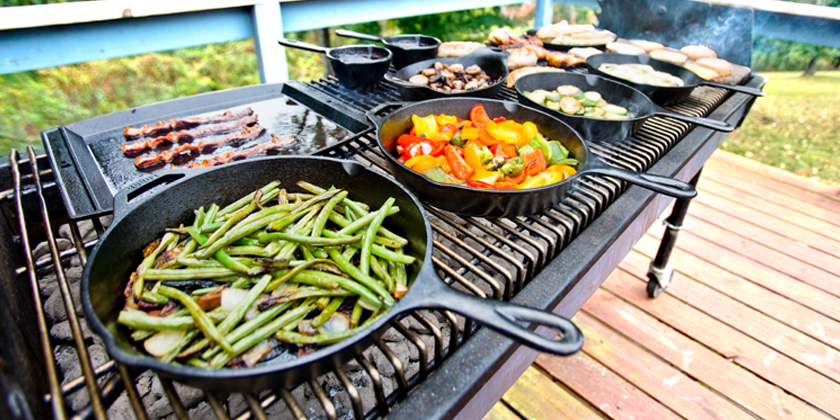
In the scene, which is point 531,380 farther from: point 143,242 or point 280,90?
point 280,90

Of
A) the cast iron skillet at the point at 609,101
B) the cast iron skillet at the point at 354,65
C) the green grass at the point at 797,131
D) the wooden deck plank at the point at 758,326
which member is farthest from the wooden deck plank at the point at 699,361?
the green grass at the point at 797,131

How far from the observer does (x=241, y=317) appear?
134 cm

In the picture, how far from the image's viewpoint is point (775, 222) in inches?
214

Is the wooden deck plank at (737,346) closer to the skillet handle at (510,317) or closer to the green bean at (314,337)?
the skillet handle at (510,317)

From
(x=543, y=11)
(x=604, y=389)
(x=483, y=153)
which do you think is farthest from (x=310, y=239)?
(x=543, y=11)

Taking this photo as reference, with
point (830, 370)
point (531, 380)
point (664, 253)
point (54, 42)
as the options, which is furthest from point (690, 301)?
point (54, 42)

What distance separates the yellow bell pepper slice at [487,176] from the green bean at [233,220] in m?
1.04

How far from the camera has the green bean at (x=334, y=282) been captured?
1.40m

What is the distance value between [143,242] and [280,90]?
246 centimetres

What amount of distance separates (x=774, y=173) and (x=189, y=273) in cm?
810

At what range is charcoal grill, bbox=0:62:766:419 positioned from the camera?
118 centimetres

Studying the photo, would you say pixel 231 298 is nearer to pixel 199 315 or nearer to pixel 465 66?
pixel 199 315

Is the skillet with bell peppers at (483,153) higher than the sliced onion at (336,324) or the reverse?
higher

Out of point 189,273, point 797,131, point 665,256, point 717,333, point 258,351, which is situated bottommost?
point 717,333
